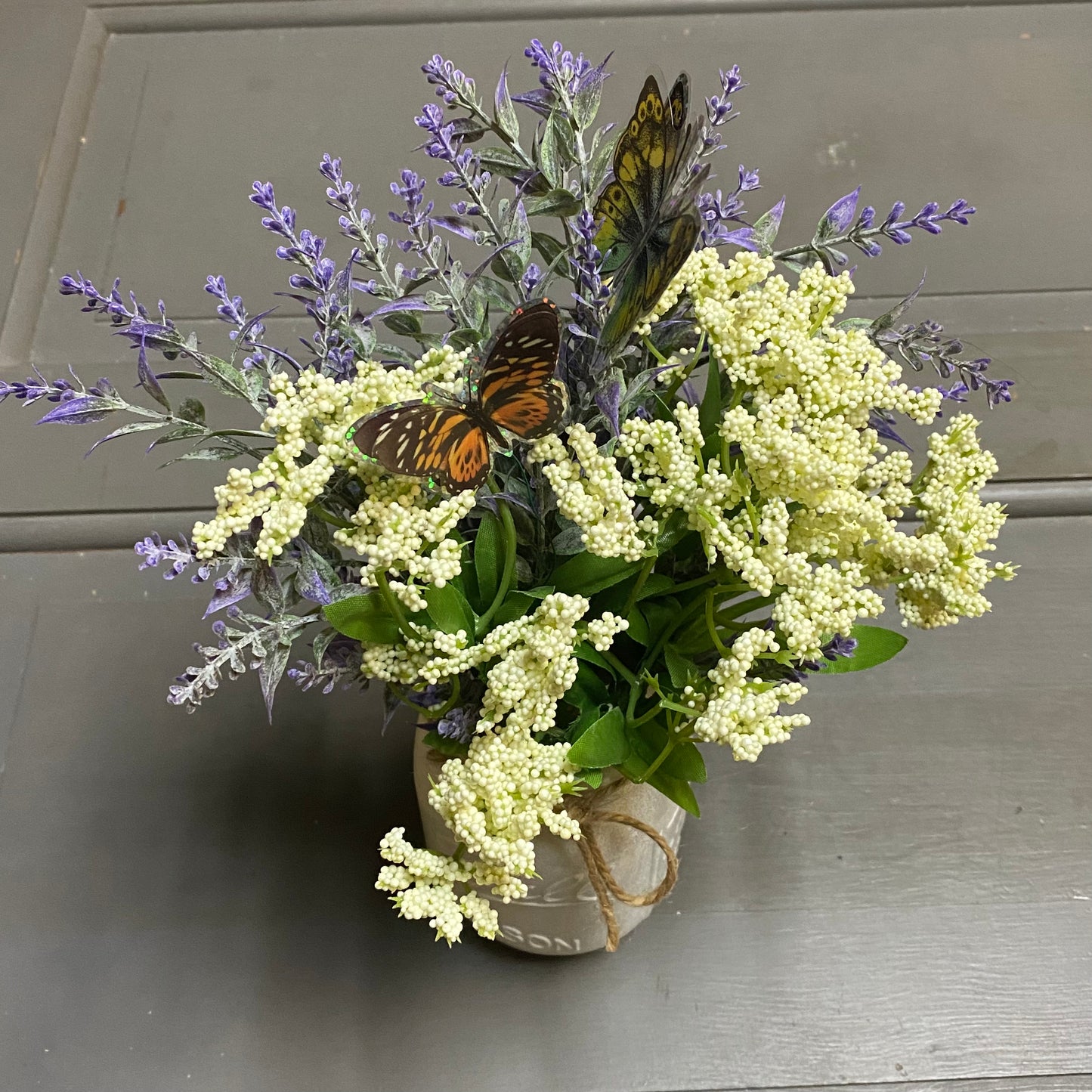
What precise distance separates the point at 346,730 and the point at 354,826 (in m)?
0.07

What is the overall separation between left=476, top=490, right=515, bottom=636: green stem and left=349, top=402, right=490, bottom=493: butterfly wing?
0.06m

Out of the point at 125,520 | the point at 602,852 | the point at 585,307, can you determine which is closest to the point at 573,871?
the point at 602,852

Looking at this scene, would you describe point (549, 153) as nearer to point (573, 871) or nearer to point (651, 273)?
point (651, 273)

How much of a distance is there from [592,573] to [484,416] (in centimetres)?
12

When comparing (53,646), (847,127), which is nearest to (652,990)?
(53,646)

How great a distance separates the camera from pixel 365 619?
431 millimetres

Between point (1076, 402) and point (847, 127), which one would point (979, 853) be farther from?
Result: point (847, 127)

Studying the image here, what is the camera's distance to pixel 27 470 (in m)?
0.84

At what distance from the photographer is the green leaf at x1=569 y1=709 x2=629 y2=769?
45cm

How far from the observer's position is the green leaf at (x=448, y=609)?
0.42 metres

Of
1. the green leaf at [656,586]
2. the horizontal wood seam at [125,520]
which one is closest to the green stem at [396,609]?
the green leaf at [656,586]

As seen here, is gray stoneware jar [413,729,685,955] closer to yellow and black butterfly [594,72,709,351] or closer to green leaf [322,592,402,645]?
green leaf [322,592,402,645]

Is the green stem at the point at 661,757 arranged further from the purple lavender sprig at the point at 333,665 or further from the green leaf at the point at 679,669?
the purple lavender sprig at the point at 333,665

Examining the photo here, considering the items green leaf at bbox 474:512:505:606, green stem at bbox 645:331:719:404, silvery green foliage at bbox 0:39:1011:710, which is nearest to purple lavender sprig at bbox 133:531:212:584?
silvery green foliage at bbox 0:39:1011:710
